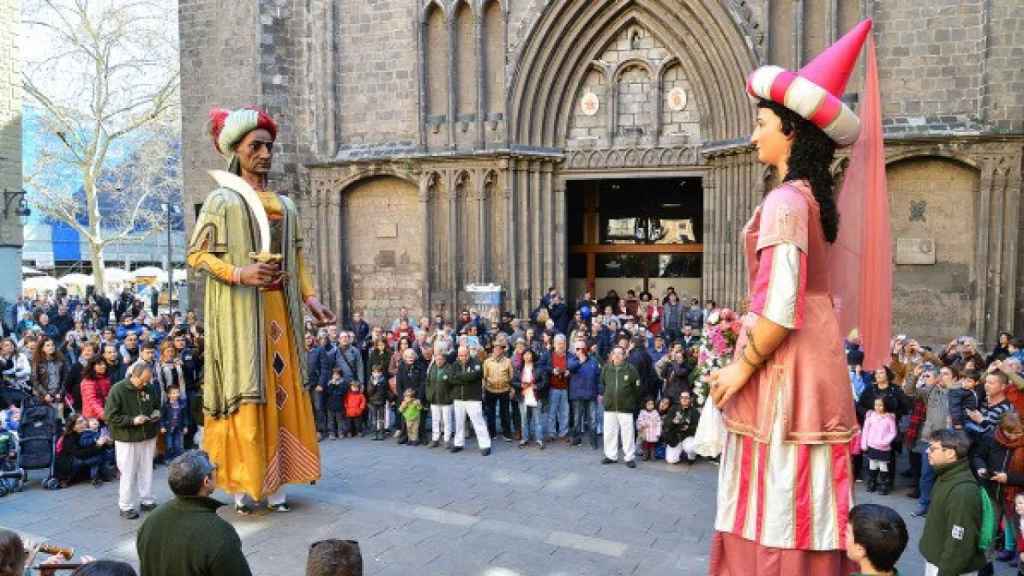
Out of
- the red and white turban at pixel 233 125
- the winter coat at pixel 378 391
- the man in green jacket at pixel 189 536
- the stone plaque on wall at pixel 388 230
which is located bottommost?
the winter coat at pixel 378 391

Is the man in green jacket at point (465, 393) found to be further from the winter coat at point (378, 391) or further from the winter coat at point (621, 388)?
the winter coat at point (621, 388)

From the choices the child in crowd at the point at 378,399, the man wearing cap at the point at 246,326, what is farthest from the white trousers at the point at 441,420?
the man wearing cap at the point at 246,326

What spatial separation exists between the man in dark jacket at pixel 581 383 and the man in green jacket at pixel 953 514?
5833 mm

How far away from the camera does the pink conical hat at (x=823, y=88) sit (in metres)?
3.40

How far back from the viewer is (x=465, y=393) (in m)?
10.1

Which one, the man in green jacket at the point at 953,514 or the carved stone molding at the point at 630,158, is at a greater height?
the carved stone molding at the point at 630,158

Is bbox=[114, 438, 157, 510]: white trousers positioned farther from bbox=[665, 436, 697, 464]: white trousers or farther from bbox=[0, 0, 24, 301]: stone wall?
bbox=[0, 0, 24, 301]: stone wall

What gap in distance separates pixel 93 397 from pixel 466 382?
4.41m

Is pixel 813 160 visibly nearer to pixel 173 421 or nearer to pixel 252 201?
pixel 252 201

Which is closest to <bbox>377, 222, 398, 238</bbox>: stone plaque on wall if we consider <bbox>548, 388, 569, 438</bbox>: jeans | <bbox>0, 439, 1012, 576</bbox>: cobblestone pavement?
<bbox>548, 388, 569, 438</bbox>: jeans

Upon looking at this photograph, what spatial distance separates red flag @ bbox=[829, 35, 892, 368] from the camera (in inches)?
146

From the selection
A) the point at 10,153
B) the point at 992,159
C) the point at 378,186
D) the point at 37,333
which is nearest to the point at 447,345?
the point at 37,333

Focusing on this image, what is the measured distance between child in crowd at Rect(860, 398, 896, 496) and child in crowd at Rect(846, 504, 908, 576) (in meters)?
5.68

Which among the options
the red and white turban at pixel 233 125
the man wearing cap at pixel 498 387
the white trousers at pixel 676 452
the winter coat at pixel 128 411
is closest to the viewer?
the red and white turban at pixel 233 125
